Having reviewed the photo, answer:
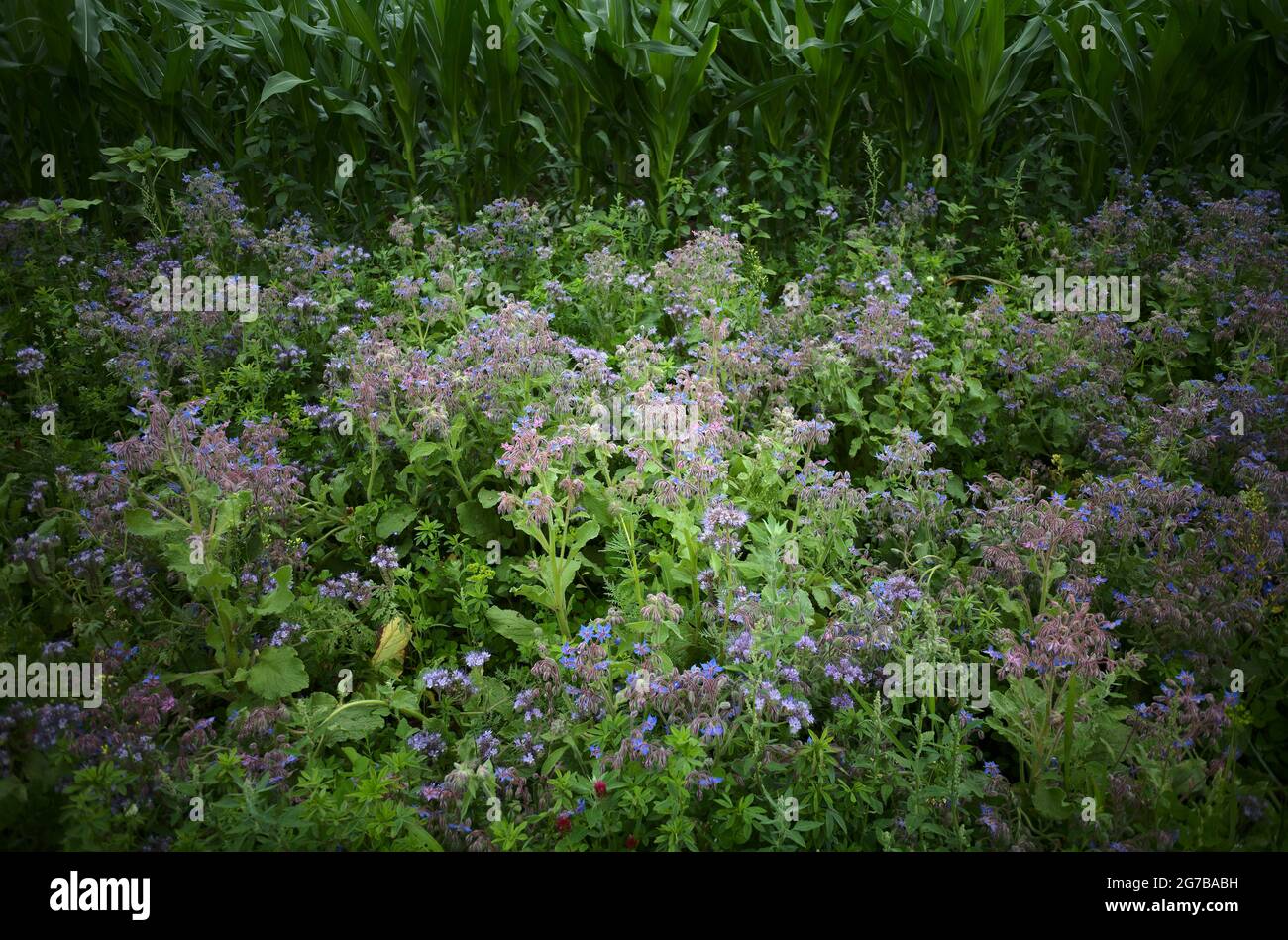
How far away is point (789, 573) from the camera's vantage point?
337 cm

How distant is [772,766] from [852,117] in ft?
17.2

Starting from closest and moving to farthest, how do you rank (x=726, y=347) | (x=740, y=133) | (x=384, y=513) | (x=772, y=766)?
1. (x=772, y=766)
2. (x=384, y=513)
3. (x=726, y=347)
4. (x=740, y=133)

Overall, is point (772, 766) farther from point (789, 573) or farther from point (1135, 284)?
point (1135, 284)

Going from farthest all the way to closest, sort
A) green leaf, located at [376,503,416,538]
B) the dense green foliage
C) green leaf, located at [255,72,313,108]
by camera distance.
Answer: the dense green foliage, green leaf, located at [255,72,313,108], green leaf, located at [376,503,416,538]

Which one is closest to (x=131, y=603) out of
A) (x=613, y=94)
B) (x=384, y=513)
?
(x=384, y=513)

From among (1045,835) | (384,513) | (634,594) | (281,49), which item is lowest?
(1045,835)

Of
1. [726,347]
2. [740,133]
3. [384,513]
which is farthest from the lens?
[740,133]

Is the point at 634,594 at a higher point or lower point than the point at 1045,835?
higher

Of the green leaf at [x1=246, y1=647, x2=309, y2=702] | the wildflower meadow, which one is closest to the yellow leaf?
the wildflower meadow

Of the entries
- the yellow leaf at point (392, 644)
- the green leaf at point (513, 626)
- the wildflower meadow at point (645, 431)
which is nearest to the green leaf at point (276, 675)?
the wildflower meadow at point (645, 431)

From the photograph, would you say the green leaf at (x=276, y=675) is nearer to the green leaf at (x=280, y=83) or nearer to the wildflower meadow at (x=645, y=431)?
the wildflower meadow at (x=645, y=431)

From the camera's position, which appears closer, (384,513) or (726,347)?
(384,513)

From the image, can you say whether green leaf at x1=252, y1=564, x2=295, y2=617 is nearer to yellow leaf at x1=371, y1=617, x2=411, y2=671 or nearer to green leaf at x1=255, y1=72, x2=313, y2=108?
yellow leaf at x1=371, y1=617, x2=411, y2=671

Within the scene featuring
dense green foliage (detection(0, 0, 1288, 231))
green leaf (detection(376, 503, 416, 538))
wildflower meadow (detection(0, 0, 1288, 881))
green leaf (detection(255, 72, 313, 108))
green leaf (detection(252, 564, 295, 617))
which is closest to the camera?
wildflower meadow (detection(0, 0, 1288, 881))
